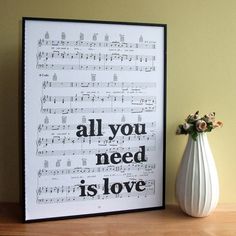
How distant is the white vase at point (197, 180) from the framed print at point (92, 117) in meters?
0.08

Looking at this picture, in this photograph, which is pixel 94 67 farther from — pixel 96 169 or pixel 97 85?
pixel 96 169

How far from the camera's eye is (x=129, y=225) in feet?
3.16

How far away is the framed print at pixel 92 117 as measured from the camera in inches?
37.2

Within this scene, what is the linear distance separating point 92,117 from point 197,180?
1.24 feet

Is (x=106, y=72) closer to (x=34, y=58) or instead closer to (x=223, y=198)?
(x=34, y=58)

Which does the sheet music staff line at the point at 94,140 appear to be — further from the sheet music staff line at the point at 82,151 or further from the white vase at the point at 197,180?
the white vase at the point at 197,180

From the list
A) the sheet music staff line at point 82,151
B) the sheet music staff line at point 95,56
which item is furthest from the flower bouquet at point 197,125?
the sheet music staff line at point 95,56

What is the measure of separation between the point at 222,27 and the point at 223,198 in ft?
1.96

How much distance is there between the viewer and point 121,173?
102 centimetres

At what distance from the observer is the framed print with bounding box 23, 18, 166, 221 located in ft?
3.10

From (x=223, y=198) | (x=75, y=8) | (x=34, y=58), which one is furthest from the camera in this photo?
(x=223, y=198)

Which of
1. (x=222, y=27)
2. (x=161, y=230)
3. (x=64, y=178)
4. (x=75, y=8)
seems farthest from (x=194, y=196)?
(x=75, y=8)

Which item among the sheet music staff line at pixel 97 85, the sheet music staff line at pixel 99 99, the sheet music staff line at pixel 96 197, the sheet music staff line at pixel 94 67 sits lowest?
the sheet music staff line at pixel 96 197

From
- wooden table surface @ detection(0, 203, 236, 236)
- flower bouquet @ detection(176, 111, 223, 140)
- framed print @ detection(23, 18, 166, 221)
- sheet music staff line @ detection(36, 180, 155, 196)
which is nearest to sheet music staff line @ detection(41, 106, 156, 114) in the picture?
framed print @ detection(23, 18, 166, 221)
